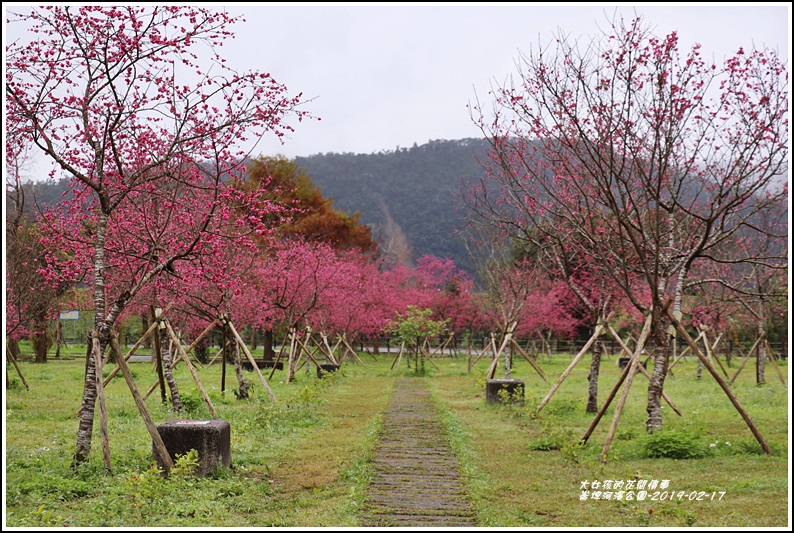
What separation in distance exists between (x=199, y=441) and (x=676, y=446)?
19.5ft

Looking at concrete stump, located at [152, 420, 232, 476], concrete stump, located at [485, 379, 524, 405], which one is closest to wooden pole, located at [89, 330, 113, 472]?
concrete stump, located at [152, 420, 232, 476]

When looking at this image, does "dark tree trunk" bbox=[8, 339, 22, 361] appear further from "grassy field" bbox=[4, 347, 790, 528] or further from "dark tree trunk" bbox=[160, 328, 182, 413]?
"dark tree trunk" bbox=[160, 328, 182, 413]

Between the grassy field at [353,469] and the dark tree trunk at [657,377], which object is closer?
the grassy field at [353,469]

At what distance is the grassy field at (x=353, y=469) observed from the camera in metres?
6.38

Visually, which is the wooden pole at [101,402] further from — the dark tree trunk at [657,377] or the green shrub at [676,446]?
the dark tree trunk at [657,377]

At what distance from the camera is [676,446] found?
9242 millimetres

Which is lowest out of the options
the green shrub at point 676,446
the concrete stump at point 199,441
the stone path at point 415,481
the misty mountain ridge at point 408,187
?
the stone path at point 415,481

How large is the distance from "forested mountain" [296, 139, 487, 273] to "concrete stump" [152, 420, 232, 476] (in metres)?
63.9

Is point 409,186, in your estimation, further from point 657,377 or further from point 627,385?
point 627,385

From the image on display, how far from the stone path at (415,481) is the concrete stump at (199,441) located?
1.78m

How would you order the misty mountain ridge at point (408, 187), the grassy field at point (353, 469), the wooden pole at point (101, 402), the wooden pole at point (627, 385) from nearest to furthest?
Result: the grassy field at point (353, 469)
the wooden pole at point (101, 402)
the wooden pole at point (627, 385)
the misty mountain ridge at point (408, 187)

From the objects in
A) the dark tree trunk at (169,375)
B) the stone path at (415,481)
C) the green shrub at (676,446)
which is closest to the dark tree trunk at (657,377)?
the green shrub at (676,446)

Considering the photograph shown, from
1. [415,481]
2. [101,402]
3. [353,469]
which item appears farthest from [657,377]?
[101,402]

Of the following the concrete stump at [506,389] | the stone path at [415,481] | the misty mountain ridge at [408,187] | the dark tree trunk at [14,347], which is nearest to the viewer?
the stone path at [415,481]
